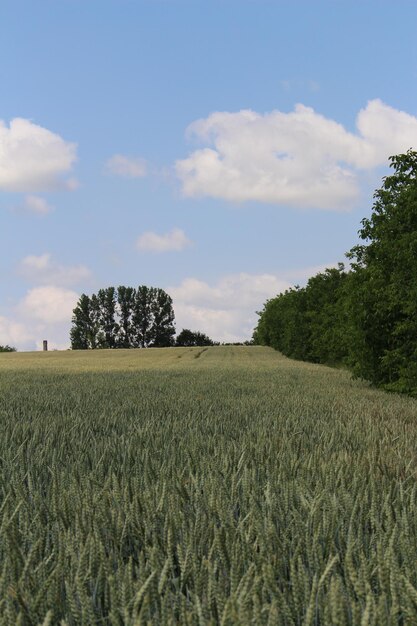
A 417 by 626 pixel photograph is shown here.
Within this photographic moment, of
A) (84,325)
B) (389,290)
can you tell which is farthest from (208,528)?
(84,325)

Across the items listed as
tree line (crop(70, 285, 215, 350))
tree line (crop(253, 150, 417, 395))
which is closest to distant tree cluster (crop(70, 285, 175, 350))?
tree line (crop(70, 285, 215, 350))

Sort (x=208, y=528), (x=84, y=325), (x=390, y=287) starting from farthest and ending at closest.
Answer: (x=84, y=325), (x=390, y=287), (x=208, y=528)

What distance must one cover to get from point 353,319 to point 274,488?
11.4 meters

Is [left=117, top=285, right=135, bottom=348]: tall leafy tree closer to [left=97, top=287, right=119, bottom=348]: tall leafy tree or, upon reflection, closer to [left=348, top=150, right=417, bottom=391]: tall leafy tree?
[left=97, top=287, right=119, bottom=348]: tall leafy tree

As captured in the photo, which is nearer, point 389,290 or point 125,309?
point 389,290

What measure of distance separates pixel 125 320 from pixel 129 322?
2.57ft

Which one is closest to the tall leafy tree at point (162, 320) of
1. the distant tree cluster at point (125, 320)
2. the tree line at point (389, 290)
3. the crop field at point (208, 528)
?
the distant tree cluster at point (125, 320)

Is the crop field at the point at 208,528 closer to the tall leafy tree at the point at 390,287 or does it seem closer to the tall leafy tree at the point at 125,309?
the tall leafy tree at the point at 390,287

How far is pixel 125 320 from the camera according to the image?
321 ft

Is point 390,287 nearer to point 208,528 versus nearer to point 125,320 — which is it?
point 208,528

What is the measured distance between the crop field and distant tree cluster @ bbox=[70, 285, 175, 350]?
3420 inches

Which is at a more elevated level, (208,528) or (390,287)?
(390,287)

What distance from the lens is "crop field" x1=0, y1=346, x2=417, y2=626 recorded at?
1.86 metres

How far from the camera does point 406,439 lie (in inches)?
229
